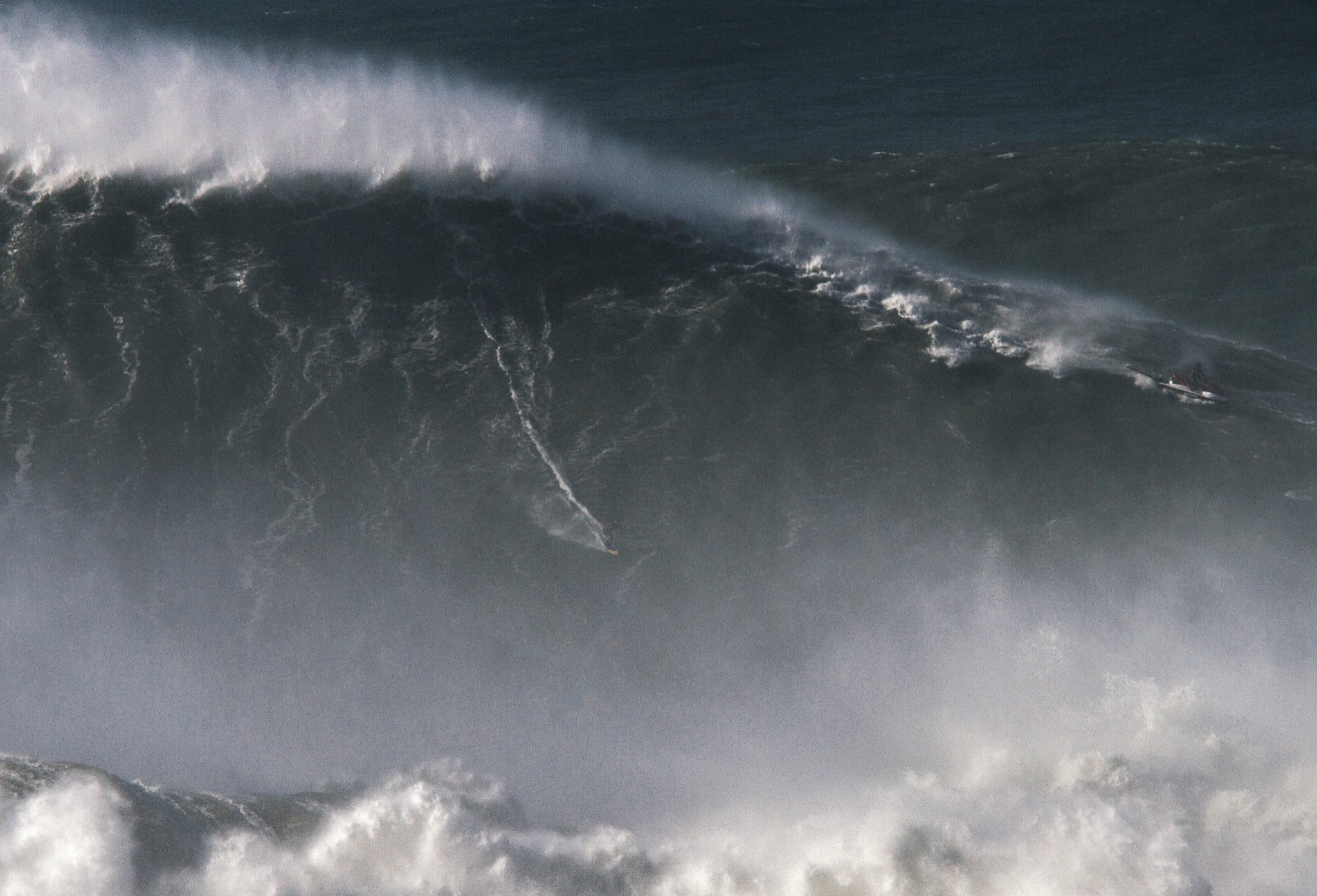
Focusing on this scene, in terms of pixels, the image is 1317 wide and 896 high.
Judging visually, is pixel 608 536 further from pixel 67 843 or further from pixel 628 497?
pixel 67 843

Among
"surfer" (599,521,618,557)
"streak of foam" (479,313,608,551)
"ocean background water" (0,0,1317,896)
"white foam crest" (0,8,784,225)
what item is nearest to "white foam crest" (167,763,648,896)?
"ocean background water" (0,0,1317,896)

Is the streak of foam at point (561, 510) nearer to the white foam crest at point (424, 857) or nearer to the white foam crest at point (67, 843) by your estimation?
the white foam crest at point (424, 857)

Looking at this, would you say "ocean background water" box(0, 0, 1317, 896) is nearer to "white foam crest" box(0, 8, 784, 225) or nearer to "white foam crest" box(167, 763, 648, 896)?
"white foam crest" box(167, 763, 648, 896)

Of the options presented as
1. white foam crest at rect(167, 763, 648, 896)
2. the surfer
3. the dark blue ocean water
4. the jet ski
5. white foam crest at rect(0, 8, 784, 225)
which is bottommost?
white foam crest at rect(167, 763, 648, 896)

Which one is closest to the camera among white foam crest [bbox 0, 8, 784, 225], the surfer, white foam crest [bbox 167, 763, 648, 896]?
white foam crest [bbox 167, 763, 648, 896]

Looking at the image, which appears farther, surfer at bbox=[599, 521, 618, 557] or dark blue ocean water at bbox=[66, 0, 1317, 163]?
dark blue ocean water at bbox=[66, 0, 1317, 163]

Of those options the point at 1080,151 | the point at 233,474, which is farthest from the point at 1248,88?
the point at 233,474
